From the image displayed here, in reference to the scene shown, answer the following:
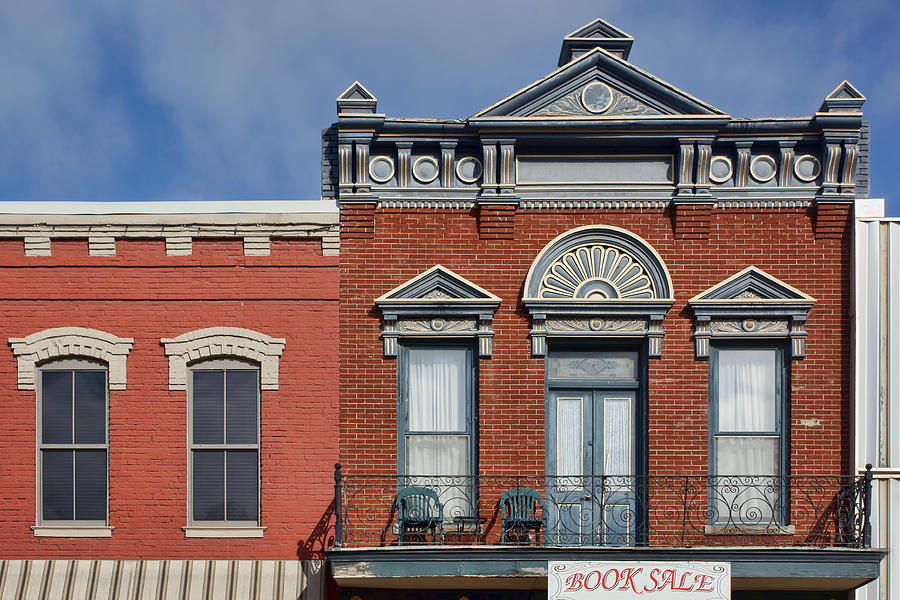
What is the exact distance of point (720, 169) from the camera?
1176cm

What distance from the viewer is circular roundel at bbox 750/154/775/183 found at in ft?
38.4

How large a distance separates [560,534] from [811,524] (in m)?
3.26

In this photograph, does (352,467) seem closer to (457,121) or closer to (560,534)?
(560,534)

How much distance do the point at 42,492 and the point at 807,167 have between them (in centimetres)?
1070

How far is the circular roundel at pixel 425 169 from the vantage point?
11812 millimetres

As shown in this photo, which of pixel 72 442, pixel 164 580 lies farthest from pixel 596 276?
pixel 72 442

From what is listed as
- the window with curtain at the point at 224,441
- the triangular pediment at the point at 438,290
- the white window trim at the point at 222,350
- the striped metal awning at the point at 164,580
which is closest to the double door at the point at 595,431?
the triangular pediment at the point at 438,290

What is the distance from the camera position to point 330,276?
38.1ft

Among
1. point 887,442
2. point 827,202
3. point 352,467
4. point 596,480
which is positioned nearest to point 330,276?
point 352,467

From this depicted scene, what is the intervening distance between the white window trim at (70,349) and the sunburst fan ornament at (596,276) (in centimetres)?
540

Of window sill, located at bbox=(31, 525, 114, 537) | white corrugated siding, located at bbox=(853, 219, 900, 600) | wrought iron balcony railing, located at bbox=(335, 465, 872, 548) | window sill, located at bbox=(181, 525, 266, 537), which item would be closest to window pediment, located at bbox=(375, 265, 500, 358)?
wrought iron balcony railing, located at bbox=(335, 465, 872, 548)

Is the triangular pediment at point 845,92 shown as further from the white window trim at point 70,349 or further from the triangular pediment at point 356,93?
the white window trim at point 70,349

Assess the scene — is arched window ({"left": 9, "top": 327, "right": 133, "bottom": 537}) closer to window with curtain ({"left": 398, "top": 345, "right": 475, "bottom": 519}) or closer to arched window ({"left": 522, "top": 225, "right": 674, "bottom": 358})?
window with curtain ({"left": 398, "top": 345, "right": 475, "bottom": 519})

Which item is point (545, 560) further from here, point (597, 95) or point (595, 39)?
point (595, 39)
